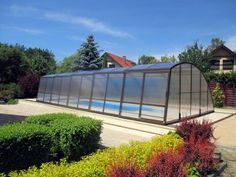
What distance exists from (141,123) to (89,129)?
280 inches

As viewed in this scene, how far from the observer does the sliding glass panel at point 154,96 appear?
13272 millimetres

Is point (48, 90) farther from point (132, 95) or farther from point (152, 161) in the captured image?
point (152, 161)

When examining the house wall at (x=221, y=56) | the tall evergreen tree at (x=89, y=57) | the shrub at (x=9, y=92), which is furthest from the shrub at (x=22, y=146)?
the tall evergreen tree at (x=89, y=57)

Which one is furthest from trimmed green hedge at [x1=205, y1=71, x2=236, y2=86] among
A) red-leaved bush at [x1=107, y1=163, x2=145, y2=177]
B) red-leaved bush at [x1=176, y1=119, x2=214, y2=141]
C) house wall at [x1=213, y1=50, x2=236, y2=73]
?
red-leaved bush at [x1=107, y1=163, x2=145, y2=177]

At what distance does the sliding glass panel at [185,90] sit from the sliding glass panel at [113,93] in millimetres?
3643

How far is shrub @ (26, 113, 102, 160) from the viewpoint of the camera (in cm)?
635

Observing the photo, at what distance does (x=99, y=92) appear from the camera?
17547 mm

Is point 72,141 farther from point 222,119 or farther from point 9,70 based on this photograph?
point 9,70

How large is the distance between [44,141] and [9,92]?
22.5 metres

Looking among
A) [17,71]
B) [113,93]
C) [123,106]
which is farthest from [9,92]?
[123,106]

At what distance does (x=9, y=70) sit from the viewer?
3058 centimetres

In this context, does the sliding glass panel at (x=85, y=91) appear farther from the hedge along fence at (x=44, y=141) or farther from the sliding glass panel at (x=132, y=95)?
the hedge along fence at (x=44, y=141)

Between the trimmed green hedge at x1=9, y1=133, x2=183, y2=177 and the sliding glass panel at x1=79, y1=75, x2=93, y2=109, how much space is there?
12.0m

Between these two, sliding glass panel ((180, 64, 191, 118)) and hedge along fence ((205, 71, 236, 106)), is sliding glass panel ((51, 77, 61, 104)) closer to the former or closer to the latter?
sliding glass panel ((180, 64, 191, 118))
